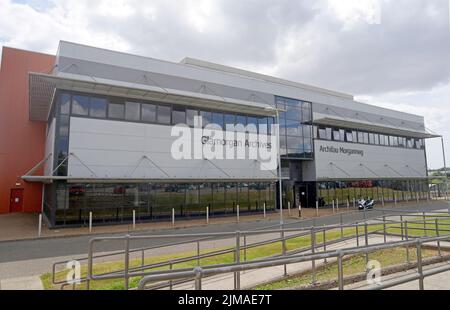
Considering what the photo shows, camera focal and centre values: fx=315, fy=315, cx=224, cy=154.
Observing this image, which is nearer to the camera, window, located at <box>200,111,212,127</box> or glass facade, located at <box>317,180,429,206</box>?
window, located at <box>200,111,212,127</box>

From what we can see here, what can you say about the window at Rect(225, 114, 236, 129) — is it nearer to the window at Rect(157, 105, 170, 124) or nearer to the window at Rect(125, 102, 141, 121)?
the window at Rect(157, 105, 170, 124)

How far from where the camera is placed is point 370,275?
21.9 ft

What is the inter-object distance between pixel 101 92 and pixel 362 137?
2781 cm

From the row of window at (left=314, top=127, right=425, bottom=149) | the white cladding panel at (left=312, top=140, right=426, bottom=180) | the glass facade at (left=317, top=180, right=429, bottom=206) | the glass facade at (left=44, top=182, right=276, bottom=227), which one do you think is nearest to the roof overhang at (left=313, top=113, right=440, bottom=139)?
the row of window at (left=314, top=127, right=425, bottom=149)

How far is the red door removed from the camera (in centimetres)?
2455

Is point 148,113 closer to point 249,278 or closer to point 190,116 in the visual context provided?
point 190,116

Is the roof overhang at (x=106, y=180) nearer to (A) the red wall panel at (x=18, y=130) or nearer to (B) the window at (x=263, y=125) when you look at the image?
(B) the window at (x=263, y=125)

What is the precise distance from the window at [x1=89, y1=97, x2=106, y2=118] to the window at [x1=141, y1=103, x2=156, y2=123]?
2459 millimetres

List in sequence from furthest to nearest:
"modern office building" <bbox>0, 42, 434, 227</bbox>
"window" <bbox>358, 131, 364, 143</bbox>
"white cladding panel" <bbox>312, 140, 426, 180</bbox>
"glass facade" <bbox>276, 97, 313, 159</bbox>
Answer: "window" <bbox>358, 131, 364, 143</bbox> → "white cladding panel" <bbox>312, 140, 426, 180</bbox> → "glass facade" <bbox>276, 97, 313, 159</bbox> → "modern office building" <bbox>0, 42, 434, 227</bbox>

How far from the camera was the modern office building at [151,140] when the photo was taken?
59.8ft

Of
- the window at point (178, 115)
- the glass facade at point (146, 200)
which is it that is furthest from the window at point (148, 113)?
the glass facade at point (146, 200)

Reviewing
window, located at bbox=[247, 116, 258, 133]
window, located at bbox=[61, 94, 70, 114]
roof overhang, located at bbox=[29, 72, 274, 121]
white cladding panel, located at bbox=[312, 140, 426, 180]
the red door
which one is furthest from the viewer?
white cladding panel, located at bbox=[312, 140, 426, 180]

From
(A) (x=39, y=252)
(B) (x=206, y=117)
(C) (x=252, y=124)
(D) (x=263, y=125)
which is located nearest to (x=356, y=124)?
(D) (x=263, y=125)

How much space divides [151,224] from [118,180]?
3.35m
